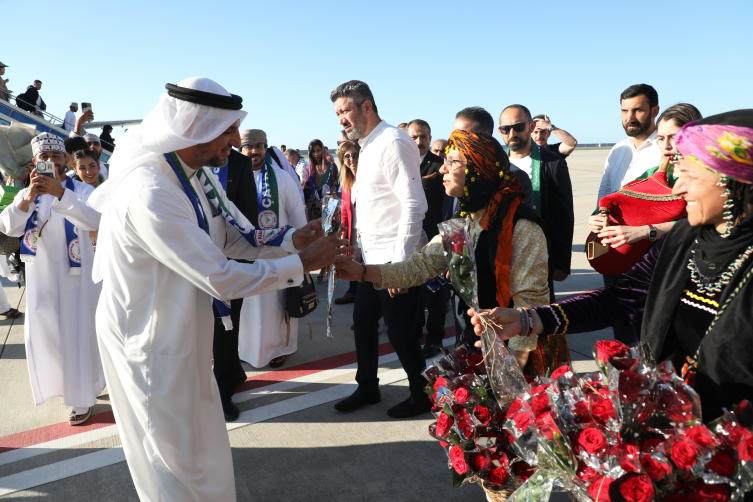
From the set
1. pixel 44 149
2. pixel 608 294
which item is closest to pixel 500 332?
pixel 608 294

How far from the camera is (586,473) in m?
1.34

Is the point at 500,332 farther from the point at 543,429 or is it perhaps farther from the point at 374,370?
the point at 374,370

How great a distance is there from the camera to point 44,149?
397cm

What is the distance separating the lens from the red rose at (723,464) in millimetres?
1181

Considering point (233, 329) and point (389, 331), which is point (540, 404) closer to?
point (389, 331)

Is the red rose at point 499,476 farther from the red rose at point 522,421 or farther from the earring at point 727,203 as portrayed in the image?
the earring at point 727,203

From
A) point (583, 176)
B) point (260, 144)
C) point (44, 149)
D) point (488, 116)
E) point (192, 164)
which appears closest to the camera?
point (192, 164)

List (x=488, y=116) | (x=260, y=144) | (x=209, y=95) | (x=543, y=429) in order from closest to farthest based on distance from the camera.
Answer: (x=543, y=429) < (x=209, y=95) < (x=488, y=116) < (x=260, y=144)

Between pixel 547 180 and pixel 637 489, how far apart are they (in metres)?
3.34

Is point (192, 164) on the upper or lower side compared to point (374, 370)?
upper

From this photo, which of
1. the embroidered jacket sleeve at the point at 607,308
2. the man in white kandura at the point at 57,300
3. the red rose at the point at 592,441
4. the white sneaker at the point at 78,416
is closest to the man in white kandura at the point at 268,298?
the man in white kandura at the point at 57,300

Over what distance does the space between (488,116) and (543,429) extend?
136 inches

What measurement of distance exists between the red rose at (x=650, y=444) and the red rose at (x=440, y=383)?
94 cm

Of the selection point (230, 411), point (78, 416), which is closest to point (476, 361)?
point (230, 411)
